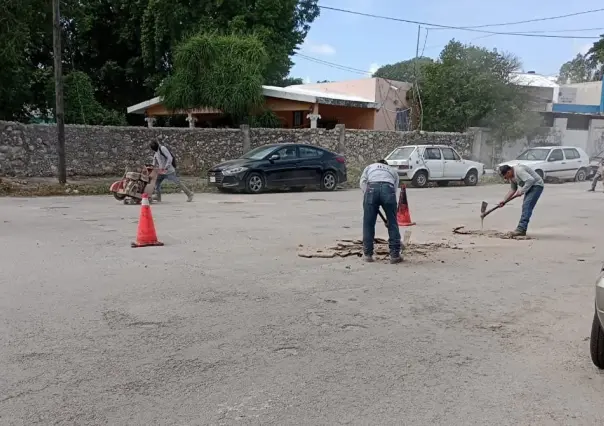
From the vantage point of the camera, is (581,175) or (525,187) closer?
(525,187)

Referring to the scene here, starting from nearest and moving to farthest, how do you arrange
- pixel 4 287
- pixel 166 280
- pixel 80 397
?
pixel 80 397 < pixel 4 287 < pixel 166 280

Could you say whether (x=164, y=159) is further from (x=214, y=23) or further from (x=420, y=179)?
(x=214, y=23)

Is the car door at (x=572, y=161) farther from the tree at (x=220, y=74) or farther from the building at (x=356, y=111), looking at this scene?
the tree at (x=220, y=74)


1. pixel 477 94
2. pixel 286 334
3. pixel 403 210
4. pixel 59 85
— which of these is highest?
pixel 477 94

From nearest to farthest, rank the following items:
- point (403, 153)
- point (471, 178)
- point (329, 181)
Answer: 1. point (329, 181)
2. point (403, 153)
3. point (471, 178)

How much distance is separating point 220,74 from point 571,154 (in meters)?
15.3

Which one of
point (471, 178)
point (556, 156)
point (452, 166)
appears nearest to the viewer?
point (452, 166)

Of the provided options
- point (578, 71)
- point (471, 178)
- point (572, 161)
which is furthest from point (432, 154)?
point (578, 71)

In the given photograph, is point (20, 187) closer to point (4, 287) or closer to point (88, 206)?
point (88, 206)

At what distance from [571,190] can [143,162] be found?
1538cm

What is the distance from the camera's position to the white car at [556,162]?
77.8 ft

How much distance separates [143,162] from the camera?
67.6ft

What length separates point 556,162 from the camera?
78.6ft

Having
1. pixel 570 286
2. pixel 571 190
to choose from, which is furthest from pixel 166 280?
pixel 571 190
